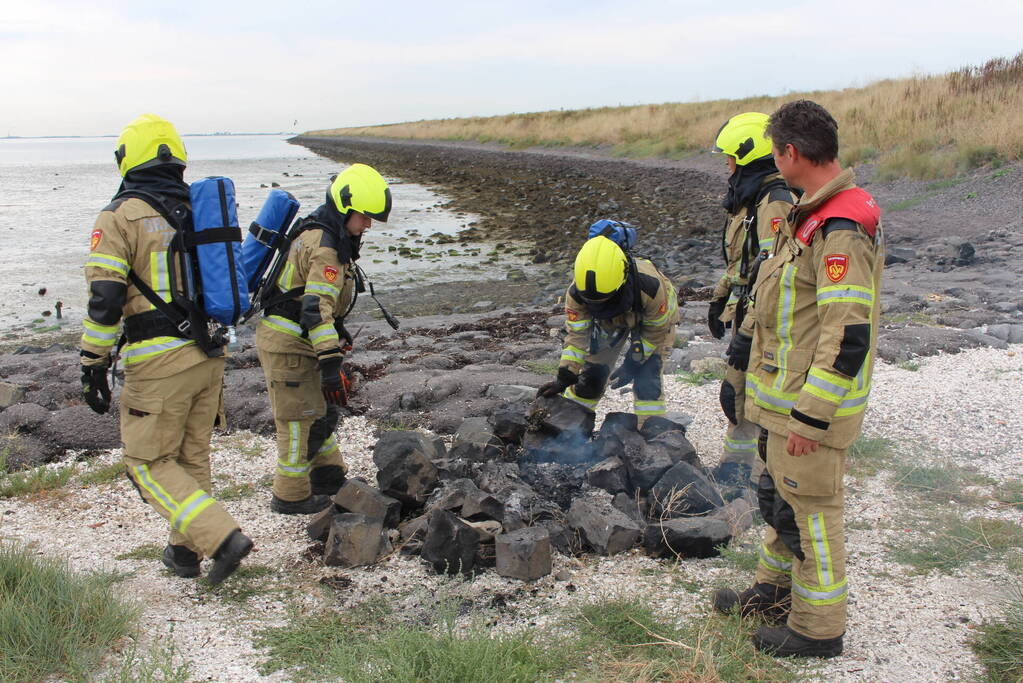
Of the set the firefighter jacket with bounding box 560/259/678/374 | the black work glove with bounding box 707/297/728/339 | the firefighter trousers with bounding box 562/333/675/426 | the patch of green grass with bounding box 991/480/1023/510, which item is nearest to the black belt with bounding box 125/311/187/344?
the firefighter jacket with bounding box 560/259/678/374

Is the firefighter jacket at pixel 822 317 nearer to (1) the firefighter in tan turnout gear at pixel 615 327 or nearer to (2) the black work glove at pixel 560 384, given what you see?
(1) the firefighter in tan turnout gear at pixel 615 327

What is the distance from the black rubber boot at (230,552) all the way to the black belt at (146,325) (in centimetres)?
103

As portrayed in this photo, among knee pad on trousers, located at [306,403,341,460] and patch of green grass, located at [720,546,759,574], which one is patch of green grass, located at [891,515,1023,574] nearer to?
patch of green grass, located at [720,546,759,574]

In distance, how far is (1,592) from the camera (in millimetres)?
3197

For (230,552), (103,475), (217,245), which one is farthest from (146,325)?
(103,475)

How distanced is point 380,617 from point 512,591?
2.11 feet

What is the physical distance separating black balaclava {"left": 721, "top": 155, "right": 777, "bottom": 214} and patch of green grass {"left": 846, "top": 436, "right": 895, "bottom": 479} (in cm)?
180

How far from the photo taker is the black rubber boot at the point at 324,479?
489cm

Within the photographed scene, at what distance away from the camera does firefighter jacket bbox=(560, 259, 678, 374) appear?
5.01 meters

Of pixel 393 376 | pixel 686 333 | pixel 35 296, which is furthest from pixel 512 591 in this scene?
pixel 35 296

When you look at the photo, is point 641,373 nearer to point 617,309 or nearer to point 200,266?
point 617,309

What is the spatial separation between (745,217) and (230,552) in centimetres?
352

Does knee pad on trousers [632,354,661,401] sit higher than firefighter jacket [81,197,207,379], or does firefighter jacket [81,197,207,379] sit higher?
firefighter jacket [81,197,207,379]

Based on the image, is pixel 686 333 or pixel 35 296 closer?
pixel 686 333
